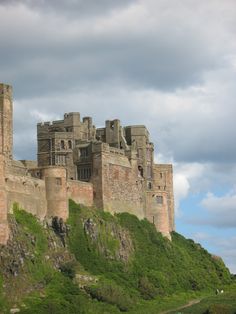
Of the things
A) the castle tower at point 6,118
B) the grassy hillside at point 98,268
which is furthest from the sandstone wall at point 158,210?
the castle tower at point 6,118

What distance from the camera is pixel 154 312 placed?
100938 millimetres

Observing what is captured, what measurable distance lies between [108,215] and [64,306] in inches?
1031

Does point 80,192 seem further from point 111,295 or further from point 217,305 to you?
point 217,305

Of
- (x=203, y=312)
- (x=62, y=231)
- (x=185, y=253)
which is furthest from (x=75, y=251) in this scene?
(x=185, y=253)

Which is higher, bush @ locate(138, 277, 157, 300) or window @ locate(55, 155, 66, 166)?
window @ locate(55, 155, 66, 166)

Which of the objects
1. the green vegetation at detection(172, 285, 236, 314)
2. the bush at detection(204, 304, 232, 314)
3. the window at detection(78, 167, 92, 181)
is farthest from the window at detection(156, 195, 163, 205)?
the bush at detection(204, 304, 232, 314)

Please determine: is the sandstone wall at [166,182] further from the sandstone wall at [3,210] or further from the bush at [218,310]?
the sandstone wall at [3,210]

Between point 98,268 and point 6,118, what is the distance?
20359 mm

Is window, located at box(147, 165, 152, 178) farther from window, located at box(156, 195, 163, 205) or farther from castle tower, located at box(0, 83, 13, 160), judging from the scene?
castle tower, located at box(0, 83, 13, 160)

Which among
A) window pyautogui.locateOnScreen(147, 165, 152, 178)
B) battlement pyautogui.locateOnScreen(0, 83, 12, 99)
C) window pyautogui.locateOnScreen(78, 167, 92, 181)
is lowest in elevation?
window pyautogui.locateOnScreen(78, 167, 92, 181)

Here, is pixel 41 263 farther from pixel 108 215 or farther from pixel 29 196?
pixel 108 215

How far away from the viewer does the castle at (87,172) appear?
345 feet

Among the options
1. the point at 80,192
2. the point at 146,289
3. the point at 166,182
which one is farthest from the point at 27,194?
the point at 166,182

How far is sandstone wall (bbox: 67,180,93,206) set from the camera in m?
112
